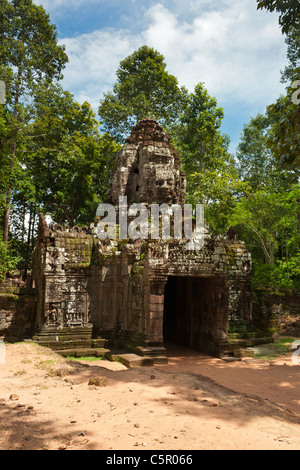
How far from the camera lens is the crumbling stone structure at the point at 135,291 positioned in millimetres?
10969

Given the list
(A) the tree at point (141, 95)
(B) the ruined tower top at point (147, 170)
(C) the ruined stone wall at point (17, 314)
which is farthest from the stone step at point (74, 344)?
(A) the tree at point (141, 95)

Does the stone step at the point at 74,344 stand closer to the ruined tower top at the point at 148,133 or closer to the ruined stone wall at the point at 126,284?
the ruined stone wall at the point at 126,284

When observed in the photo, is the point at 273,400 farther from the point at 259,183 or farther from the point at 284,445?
the point at 259,183

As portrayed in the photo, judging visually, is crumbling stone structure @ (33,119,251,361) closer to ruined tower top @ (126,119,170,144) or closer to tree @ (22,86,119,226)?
ruined tower top @ (126,119,170,144)

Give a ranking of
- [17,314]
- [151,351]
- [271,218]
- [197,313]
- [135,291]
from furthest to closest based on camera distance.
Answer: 1. [271,218]
2. [197,313]
3. [17,314]
4. [135,291]
5. [151,351]

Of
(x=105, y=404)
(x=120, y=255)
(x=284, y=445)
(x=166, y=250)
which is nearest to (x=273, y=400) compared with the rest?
(x=284, y=445)

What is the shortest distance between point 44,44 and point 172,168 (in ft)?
46.5

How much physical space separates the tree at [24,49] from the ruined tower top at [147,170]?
22.5ft

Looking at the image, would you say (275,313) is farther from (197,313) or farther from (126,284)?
(126,284)

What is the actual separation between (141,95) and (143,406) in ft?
94.7

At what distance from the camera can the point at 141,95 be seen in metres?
30.7

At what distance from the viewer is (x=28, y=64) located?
2194cm

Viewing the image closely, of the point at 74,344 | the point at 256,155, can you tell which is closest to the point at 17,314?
the point at 74,344

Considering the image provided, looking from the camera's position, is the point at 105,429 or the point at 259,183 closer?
the point at 105,429
